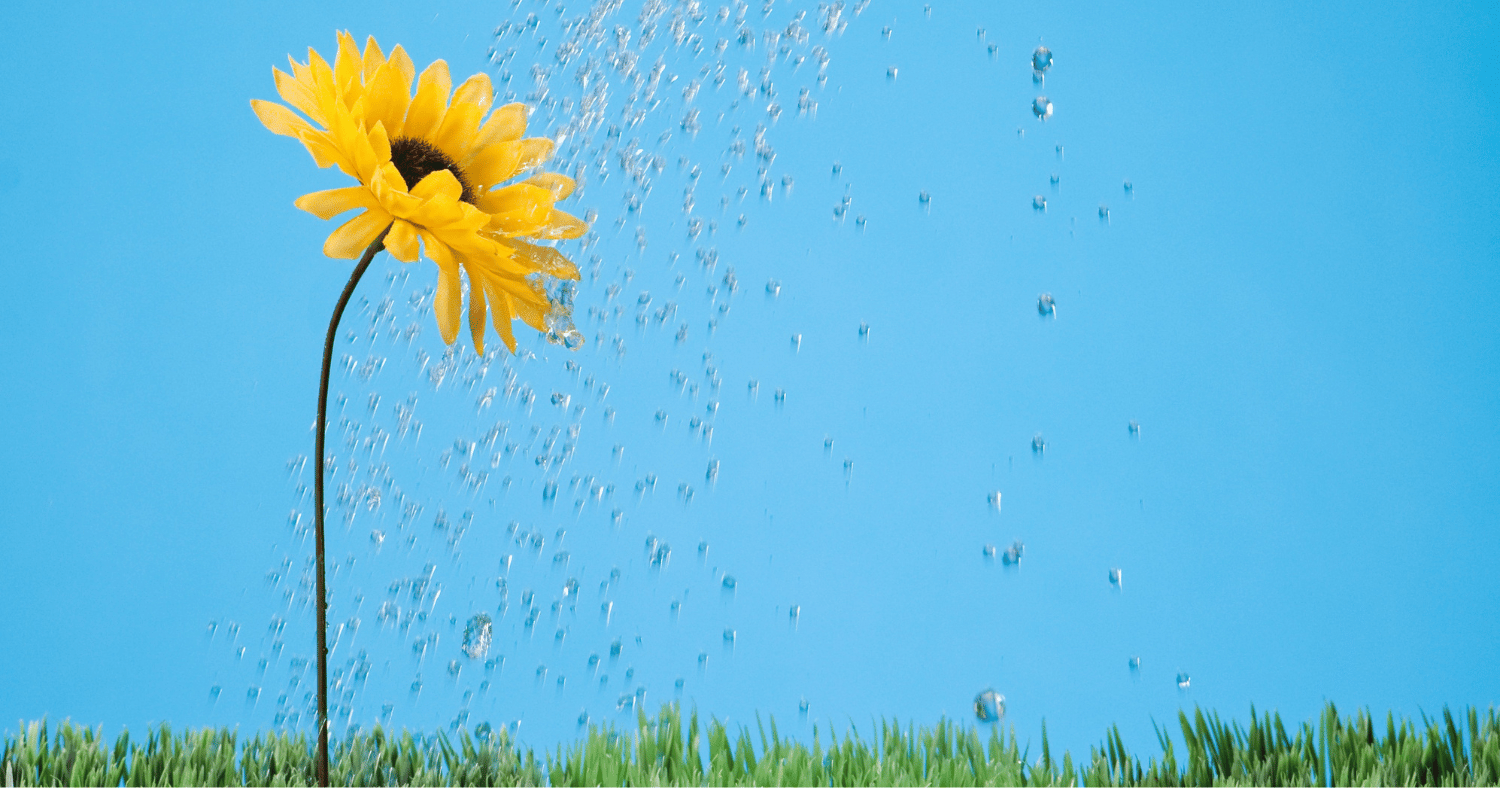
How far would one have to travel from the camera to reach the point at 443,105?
2.58ft

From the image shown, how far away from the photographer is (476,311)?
0.73 m

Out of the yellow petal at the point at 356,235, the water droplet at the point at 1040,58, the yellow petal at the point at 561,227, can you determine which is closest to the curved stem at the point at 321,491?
the yellow petal at the point at 356,235

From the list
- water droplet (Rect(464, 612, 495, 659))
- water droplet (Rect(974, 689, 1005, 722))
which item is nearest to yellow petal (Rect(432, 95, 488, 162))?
water droplet (Rect(464, 612, 495, 659))

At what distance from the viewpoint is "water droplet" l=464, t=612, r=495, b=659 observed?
1.15 m

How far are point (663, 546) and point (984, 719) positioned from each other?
100 centimetres

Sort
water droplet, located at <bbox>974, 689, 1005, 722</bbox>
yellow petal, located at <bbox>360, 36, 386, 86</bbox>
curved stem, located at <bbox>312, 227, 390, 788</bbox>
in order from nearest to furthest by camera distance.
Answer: curved stem, located at <bbox>312, 227, 390, 788</bbox> < yellow petal, located at <bbox>360, 36, 386, 86</bbox> < water droplet, located at <bbox>974, 689, 1005, 722</bbox>

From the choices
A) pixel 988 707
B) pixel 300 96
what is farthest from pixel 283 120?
pixel 988 707

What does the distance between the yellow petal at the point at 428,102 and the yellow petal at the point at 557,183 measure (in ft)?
0.26

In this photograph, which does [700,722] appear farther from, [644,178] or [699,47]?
[699,47]

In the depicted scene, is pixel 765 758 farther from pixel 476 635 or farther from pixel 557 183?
pixel 557 183

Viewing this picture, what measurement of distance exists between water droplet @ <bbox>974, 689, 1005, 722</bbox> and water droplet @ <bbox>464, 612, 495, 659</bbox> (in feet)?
1.86

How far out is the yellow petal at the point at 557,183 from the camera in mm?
814

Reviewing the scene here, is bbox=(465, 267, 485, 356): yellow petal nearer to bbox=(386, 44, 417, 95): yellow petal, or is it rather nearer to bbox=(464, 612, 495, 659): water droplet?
bbox=(386, 44, 417, 95): yellow petal

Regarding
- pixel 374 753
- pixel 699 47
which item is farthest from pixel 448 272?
pixel 699 47
